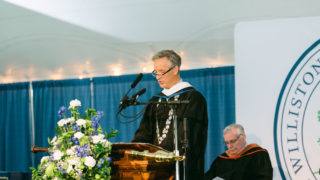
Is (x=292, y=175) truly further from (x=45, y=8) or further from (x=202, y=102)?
(x=45, y=8)

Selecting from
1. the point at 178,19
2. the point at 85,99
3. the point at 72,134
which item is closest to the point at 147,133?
the point at 72,134

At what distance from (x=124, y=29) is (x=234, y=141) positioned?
185 cm

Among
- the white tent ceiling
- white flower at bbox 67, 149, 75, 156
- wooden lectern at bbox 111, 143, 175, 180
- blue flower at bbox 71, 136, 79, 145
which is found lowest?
wooden lectern at bbox 111, 143, 175, 180

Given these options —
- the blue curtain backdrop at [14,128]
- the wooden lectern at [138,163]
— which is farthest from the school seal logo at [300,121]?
the blue curtain backdrop at [14,128]

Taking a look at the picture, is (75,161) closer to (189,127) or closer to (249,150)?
(189,127)

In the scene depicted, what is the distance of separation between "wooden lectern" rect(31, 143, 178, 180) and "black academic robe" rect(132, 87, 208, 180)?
0.19 m

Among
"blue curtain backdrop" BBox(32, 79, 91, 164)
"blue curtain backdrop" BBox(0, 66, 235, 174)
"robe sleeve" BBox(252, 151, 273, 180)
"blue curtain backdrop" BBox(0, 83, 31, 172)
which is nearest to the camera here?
"robe sleeve" BBox(252, 151, 273, 180)

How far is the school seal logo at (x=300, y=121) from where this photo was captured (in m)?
3.53

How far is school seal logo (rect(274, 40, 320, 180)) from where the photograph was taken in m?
3.53

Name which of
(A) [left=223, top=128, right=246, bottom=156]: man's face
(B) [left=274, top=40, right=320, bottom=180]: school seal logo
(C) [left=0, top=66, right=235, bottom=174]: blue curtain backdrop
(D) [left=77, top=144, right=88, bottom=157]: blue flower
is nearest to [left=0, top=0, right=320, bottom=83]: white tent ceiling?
(C) [left=0, top=66, right=235, bottom=174]: blue curtain backdrop

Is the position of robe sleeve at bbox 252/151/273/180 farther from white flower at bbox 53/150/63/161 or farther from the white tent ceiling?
white flower at bbox 53/150/63/161

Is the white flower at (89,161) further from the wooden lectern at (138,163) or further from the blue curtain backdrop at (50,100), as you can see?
the blue curtain backdrop at (50,100)

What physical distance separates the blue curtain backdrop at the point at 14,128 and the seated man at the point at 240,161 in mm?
3693

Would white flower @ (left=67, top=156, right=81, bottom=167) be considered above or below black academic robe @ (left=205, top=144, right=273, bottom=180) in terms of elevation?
above
